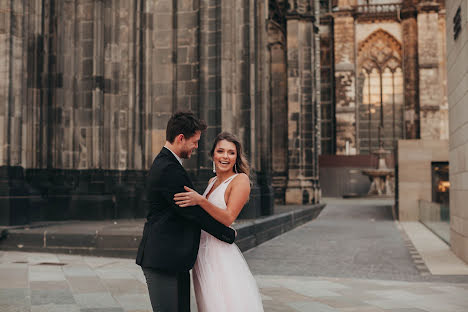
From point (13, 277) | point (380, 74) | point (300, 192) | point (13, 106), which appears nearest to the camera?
point (13, 277)

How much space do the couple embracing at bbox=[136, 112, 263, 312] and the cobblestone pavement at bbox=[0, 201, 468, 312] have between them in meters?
2.37

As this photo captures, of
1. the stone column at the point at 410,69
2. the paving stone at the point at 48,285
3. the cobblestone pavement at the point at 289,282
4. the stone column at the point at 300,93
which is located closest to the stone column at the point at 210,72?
the cobblestone pavement at the point at 289,282

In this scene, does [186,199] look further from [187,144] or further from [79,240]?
[79,240]

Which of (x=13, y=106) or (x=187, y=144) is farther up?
(x=13, y=106)

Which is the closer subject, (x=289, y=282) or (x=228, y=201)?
(x=228, y=201)

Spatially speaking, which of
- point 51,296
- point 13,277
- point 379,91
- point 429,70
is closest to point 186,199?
point 51,296

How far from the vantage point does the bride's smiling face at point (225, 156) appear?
2.82 meters

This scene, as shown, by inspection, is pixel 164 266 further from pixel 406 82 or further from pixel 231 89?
pixel 406 82

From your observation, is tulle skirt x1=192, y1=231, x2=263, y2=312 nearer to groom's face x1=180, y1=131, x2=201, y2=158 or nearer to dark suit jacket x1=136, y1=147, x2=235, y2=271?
dark suit jacket x1=136, y1=147, x2=235, y2=271

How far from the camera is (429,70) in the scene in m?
37.7

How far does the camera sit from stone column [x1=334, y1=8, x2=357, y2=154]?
38031mm

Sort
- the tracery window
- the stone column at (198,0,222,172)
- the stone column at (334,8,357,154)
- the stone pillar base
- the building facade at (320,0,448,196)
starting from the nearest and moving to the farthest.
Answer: the stone column at (198,0,222,172), the stone pillar base, the building facade at (320,0,448,196), the stone column at (334,8,357,154), the tracery window

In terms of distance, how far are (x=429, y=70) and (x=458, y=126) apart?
1221 inches

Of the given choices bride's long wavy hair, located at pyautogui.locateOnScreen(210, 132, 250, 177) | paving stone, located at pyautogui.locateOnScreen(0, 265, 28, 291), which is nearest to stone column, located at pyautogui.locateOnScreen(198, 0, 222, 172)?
paving stone, located at pyautogui.locateOnScreen(0, 265, 28, 291)
